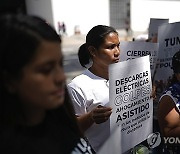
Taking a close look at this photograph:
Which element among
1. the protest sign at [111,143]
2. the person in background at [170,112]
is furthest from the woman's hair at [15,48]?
the person in background at [170,112]

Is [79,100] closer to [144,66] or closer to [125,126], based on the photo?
[125,126]

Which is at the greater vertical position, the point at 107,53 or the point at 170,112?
the point at 107,53

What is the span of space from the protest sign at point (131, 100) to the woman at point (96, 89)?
0.08 metres

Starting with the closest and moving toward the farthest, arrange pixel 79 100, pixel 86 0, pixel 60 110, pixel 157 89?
1. pixel 60 110
2. pixel 79 100
3. pixel 157 89
4. pixel 86 0

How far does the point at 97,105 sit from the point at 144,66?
36 cm

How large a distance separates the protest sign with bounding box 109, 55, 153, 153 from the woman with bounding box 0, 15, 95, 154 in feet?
2.28

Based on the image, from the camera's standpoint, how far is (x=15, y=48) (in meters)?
0.78

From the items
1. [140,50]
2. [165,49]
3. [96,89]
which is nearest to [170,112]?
[96,89]

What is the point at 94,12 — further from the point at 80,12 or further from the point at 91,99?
the point at 91,99

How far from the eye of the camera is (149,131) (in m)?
1.82

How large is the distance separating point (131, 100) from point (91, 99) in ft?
0.77

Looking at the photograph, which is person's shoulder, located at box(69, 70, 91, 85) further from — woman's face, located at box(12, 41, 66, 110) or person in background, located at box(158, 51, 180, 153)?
woman's face, located at box(12, 41, 66, 110)

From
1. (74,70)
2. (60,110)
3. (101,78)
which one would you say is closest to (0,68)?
(60,110)

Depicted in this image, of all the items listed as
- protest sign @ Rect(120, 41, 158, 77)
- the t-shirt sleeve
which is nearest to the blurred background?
protest sign @ Rect(120, 41, 158, 77)
